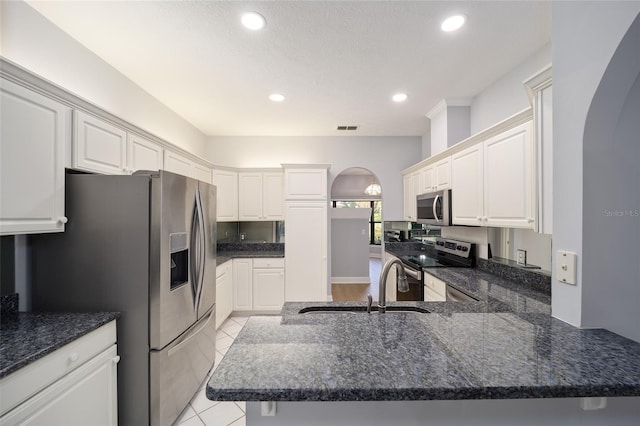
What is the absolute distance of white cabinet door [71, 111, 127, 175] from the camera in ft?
5.25

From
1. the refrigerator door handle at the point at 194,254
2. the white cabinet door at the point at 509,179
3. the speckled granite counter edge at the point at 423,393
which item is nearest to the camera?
the speckled granite counter edge at the point at 423,393

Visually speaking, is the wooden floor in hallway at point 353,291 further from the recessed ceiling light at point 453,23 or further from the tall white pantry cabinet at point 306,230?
the recessed ceiling light at point 453,23

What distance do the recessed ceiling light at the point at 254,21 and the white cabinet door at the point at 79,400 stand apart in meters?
2.19

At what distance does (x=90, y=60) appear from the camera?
6.72 ft

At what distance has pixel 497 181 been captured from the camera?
6.94 ft

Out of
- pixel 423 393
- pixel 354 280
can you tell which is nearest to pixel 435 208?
pixel 423 393

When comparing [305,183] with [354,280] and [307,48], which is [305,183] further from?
[354,280]

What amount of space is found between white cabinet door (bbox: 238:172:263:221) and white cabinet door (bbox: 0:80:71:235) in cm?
249

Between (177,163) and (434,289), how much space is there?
2930mm

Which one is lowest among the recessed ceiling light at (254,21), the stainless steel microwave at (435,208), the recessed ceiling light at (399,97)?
the stainless steel microwave at (435,208)

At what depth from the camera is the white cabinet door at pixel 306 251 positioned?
3791 millimetres

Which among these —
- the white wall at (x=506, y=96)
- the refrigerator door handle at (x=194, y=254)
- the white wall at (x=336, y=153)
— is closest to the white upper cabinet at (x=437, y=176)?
the white wall at (x=506, y=96)

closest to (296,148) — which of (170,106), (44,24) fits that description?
(170,106)

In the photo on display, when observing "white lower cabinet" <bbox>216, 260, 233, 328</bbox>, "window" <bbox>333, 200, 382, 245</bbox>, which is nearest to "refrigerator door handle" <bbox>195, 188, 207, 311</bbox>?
"white lower cabinet" <bbox>216, 260, 233, 328</bbox>
